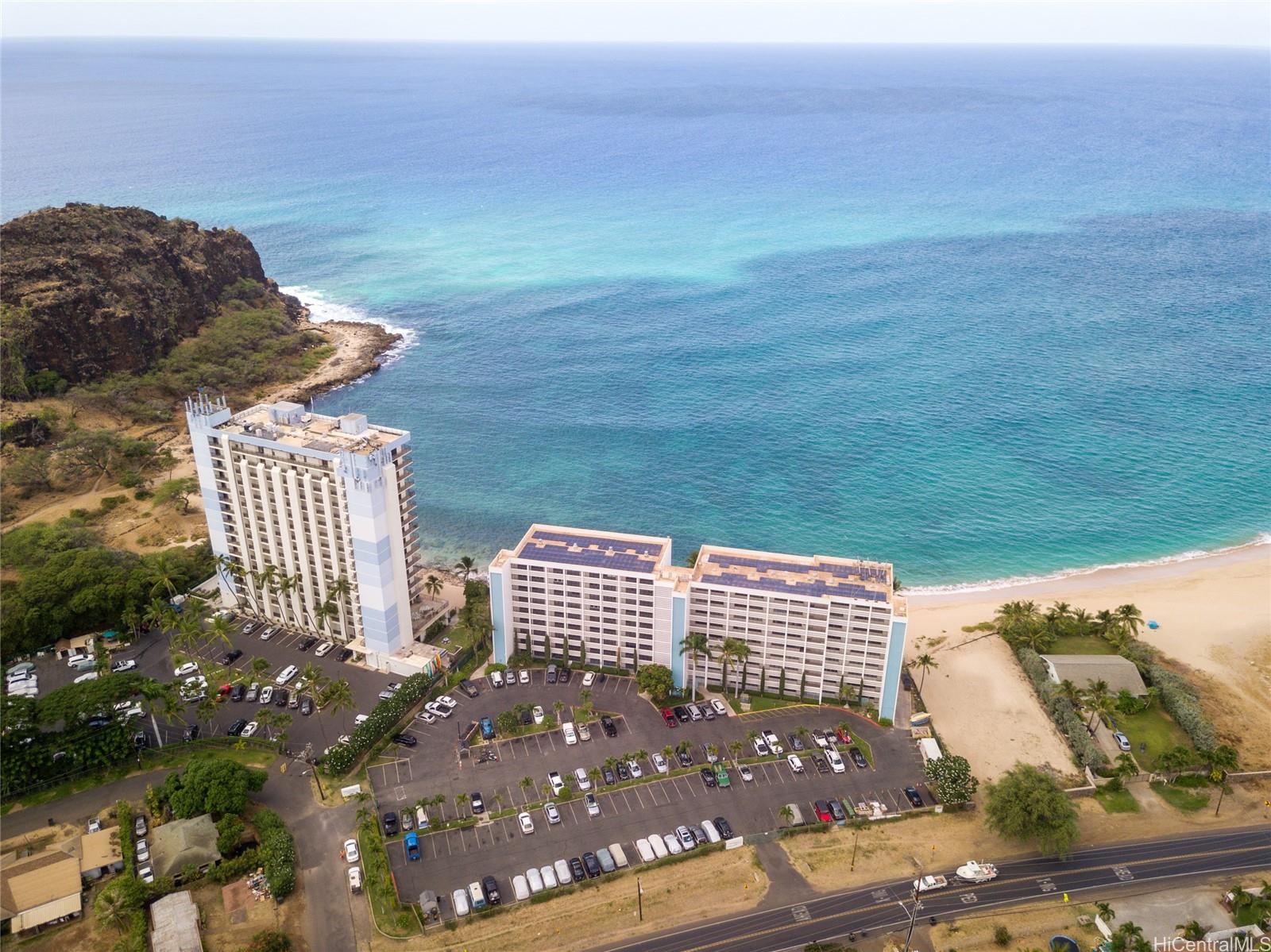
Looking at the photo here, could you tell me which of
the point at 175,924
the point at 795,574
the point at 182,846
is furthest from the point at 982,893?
the point at 182,846

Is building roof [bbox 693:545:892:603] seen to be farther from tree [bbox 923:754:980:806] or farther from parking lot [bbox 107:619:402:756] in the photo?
parking lot [bbox 107:619:402:756]

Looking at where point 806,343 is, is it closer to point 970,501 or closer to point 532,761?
point 970,501

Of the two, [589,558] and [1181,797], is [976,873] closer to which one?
[1181,797]

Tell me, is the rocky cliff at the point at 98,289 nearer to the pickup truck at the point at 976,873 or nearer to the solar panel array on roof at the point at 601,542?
the solar panel array on roof at the point at 601,542

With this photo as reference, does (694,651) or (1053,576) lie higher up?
(694,651)

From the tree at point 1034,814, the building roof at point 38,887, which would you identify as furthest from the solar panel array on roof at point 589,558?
the building roof at point 38,887

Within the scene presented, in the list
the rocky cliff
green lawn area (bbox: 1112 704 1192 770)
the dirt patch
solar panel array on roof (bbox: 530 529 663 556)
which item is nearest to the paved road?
the dirt patch
